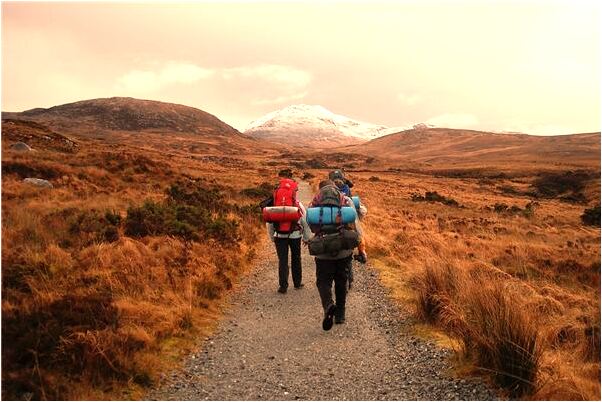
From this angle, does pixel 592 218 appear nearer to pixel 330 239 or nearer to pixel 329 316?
pixel 329 316

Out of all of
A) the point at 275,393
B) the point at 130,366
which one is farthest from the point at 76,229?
the point at 275,393

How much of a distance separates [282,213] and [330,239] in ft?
6.43

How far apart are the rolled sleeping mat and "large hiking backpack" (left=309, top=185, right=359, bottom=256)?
1343 mm

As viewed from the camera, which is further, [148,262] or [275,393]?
[148,262]

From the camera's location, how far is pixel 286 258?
30.4ft

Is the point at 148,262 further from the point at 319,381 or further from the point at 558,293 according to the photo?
the point at 558,293

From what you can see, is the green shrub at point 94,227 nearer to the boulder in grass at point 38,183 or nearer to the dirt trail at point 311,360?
the dirt trail at point 311,360

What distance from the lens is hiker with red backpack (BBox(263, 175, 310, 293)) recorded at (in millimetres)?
8562

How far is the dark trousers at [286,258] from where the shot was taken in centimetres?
916

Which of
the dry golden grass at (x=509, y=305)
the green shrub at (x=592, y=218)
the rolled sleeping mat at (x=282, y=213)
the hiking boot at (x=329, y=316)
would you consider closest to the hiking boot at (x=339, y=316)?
the hiking boot at (x=329, y=316)

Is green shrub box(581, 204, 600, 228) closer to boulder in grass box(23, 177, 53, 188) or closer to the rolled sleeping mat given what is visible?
the rolled sleeping mat

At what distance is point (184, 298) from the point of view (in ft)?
25.3

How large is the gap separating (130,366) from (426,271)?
5.58 metres

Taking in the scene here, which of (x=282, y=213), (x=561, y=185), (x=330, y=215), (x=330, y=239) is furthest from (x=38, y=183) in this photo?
(x=561, y=185)
